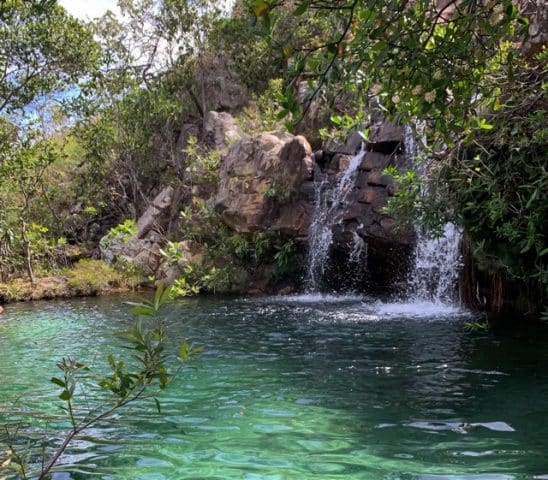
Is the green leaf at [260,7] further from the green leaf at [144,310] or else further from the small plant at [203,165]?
the small plant at [203,165]

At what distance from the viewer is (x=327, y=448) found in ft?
15.5

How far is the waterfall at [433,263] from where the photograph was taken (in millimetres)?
13655

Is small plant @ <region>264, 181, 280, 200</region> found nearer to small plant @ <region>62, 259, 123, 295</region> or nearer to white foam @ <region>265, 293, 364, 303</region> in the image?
white foam @ <region>265, 293, 364, 303</region>

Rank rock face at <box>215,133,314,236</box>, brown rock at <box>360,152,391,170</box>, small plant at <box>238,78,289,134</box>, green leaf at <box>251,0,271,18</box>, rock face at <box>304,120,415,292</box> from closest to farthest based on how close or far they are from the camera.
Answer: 1. green leaf at <box>251,0,271,18</box>
2. rock face at <box>304,120,415,292</box>
3. brown rock at <box>360,152,391,170</box>
4. rock face at <box>215,133,314,236</box>
5. small plant at <box>238,78,289,134</box>

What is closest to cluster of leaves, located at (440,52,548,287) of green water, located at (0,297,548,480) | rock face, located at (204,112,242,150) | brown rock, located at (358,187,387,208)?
green water, located at (0,297,548,480)

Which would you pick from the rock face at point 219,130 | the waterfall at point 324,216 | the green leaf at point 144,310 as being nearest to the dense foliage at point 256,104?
the rock face at point 219,130

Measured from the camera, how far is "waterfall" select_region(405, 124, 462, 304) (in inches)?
538

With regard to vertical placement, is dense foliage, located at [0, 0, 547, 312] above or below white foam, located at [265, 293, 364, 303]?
above

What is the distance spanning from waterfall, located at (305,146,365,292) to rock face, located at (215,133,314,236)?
0.40 m

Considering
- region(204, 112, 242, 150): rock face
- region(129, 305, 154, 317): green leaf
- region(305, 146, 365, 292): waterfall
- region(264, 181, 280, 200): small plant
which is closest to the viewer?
region(129, 305, 154, 317): green leaf

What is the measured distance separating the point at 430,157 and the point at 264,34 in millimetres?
7850

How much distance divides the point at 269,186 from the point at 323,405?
1189cm

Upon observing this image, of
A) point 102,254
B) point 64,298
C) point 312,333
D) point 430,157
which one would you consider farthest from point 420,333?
point 102,254

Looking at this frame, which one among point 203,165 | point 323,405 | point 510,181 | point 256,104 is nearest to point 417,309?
point 510,181
